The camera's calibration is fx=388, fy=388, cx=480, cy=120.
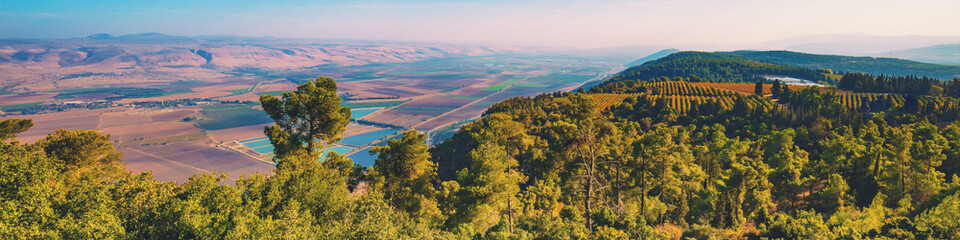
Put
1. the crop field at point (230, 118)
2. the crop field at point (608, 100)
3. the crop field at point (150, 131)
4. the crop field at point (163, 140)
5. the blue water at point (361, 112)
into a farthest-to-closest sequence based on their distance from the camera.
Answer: the blue water at point (361, 112)
the crop field at point (230, 118)
the crop field at point (150, 131)
the crop field at point (163, 140)
the crop field at point (608, 100)

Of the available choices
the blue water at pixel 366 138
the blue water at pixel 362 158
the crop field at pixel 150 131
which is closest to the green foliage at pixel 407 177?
the blue water at pixel 362 158

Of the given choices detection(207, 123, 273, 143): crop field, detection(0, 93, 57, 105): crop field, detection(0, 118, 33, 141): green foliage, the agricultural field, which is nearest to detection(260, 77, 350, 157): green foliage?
detection(0, 118, 33, 141): green foliage

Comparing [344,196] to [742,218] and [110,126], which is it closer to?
[742,218]

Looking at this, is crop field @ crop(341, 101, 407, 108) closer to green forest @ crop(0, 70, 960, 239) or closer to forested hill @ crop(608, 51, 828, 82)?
forested hill @ crop(608, 51, 828, 82)

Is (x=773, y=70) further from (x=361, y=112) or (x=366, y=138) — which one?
(x=361, y=112)

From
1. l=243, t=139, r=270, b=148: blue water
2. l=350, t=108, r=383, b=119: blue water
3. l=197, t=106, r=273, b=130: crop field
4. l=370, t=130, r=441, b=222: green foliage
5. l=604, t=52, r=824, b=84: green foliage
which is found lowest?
l=243, t=139, r=270, b=148: blue water

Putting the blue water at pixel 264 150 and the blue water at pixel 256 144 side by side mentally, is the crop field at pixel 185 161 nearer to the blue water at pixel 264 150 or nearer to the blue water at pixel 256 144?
the blue water at pixel 264 150

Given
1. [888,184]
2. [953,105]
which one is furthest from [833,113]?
[888,184]
